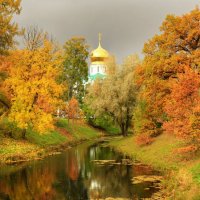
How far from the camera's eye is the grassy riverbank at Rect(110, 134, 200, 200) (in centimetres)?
1724

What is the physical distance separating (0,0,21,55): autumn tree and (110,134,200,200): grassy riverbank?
1713cm

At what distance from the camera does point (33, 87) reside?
123ft

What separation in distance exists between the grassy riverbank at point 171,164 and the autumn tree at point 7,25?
17133mm

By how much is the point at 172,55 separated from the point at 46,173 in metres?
17.4

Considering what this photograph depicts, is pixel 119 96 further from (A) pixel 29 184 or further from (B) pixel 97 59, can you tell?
(B) pixel 97 59

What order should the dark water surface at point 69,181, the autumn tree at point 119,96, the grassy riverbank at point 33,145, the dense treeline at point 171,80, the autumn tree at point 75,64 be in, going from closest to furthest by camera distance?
the dark water surface at point 69,181, the dense treeline at point 171,80, the grassy riverbank at point 33,145, the autumn tree at point 119,96, the autumn tree at point 75,64

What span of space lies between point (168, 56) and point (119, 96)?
1599cm

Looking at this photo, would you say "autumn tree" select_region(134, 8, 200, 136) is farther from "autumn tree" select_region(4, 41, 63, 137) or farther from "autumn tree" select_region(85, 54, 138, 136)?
"autumn tree" select_region(85, 54, 138, 136)

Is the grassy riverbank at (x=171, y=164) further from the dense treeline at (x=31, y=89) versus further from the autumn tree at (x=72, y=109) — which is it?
the autumn tree at (x=72, y=109)

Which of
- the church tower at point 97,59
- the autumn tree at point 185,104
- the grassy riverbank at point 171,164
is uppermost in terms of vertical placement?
the church tower at point 97,59

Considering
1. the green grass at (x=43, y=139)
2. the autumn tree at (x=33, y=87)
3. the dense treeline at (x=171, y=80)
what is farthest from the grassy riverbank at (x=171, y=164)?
the autumn tree at (x=33, y=87)

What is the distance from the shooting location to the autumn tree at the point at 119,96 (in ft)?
157

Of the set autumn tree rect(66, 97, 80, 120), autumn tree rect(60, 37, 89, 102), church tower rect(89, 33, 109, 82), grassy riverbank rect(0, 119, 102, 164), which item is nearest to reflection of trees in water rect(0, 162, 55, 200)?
grassy riverbank rect(0, 119, 102, 164)

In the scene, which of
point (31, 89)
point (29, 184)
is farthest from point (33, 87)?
point (29, 184)
